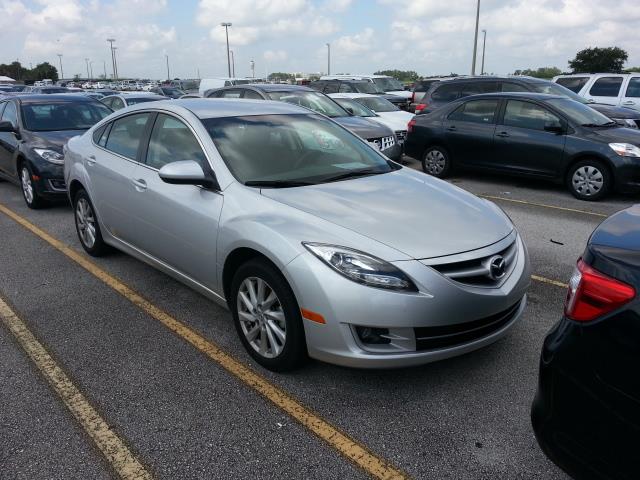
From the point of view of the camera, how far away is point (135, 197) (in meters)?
4.30

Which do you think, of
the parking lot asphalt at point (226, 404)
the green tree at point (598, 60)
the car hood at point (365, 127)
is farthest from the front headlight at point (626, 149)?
the green tree at point (598, 60)

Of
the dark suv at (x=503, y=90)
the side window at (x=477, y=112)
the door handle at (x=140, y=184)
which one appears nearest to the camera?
the door handle at (x=140, y=184)

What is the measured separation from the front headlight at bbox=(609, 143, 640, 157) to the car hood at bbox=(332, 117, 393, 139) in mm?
3697

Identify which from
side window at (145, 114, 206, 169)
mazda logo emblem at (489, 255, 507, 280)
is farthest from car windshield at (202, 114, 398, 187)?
mazda logo emblem at (489, 255, 507, 280)

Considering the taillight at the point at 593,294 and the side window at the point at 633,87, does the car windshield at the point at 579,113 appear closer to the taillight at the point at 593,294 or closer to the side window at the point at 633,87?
the side window at the point at 633,87

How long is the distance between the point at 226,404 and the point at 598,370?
195cm

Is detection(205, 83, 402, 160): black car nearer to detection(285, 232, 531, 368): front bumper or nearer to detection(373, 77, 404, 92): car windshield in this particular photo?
detection(285, 232, 531, 368): front bumper

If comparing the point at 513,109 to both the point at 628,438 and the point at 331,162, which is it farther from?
the point at 628,438

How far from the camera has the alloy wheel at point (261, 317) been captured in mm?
3139

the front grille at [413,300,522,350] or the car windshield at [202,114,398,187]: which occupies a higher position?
the car windshield at [202,114,398,187]

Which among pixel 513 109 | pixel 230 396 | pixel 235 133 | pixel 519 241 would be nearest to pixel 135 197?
pixel 235 133

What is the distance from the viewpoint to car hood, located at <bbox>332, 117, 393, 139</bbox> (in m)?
9.48

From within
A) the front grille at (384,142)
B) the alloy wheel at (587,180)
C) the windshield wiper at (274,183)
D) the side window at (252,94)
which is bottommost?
the alloy wheel at (587,180)

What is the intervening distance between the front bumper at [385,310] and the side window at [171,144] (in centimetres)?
142
